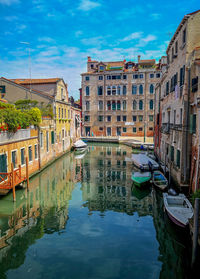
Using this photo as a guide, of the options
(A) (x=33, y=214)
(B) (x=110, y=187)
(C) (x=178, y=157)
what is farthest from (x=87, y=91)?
(A) (x=33, y=214)

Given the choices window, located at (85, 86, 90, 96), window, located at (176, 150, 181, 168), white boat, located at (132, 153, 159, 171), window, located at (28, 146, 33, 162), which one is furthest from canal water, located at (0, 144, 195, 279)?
→ window, located at (85, 86, 90, 96)

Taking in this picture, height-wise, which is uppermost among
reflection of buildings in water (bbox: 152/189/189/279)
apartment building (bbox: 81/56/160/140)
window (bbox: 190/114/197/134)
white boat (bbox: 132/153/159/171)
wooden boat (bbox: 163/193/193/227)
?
apartment building (bbox: 81/56/160/140)

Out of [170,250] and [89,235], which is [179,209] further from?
[89,235]

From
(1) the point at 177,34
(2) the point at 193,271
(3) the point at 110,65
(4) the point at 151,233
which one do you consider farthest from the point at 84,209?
(3) the point at 110,65

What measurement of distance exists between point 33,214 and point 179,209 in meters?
8.21

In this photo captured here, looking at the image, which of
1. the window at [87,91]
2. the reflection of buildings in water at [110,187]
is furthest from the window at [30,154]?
the window at [87,91]

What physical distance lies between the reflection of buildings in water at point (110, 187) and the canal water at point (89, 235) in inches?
2.6

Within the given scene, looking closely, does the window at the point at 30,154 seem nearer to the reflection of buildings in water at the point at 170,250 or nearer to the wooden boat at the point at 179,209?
the reflection of buildings in water at the point at 170,250

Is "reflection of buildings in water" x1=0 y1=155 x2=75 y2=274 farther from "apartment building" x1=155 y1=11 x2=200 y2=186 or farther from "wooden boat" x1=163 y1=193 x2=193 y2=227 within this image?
"apartment building" x1=155 y1=11 x2=200 y2=186

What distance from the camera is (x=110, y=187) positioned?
1780 cm

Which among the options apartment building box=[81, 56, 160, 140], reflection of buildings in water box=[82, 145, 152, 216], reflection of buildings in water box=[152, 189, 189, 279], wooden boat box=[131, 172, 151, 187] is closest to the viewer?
reflection of buildings in water box=[152, 189, 189, 279]

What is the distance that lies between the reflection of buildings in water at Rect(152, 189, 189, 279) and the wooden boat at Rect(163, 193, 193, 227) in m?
0.61

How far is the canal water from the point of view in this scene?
8102 mm

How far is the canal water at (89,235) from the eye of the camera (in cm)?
810
